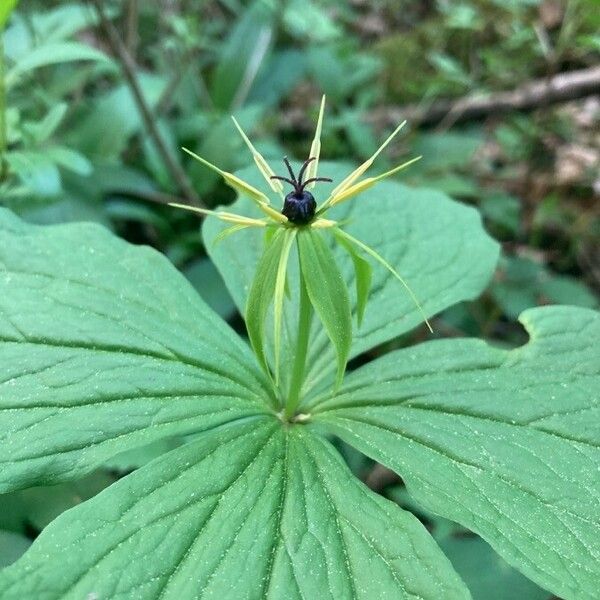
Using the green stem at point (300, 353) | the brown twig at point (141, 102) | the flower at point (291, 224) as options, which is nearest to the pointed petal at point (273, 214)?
the flower at point (291, 224)

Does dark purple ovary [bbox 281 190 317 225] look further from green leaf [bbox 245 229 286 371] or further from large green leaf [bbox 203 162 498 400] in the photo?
large green leaf [bbox 203 162 498 400]

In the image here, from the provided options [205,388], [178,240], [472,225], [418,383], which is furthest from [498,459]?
[178,240]

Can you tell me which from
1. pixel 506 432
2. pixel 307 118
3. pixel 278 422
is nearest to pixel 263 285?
pixel 278 422

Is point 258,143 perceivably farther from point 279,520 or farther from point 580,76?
point 279,520

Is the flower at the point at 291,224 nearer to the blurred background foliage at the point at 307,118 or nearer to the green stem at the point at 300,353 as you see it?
the green stem at the point at 300,353

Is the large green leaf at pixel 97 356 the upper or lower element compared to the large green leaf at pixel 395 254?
lower

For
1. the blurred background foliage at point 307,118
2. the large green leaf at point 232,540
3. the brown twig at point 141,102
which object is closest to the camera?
the large green leaf at point 232,540

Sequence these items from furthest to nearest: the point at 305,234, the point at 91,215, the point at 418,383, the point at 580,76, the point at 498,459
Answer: the point at 580,76 < the point at 91,215 < the point at 418,383 < the point at 498,459 < the point at 305,234

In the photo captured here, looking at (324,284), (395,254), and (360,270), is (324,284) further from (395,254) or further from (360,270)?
(395,254)
